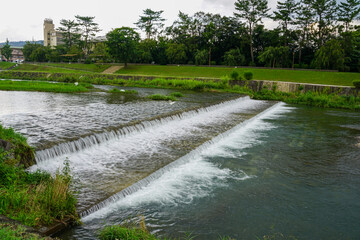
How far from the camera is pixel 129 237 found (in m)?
3.53

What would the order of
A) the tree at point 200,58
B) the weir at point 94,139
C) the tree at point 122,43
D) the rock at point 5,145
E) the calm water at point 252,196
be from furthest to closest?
the tree at point 200,58 → the tree at point 122,43 → the weir at point 94,139 → the rock at point 5,145 → the calm water at point 252,196

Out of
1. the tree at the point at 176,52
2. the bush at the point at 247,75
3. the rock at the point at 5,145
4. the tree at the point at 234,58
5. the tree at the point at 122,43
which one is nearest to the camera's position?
the rock at the point at 5,145

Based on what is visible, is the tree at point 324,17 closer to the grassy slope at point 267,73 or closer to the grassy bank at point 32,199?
the grassy slope at point 267,73

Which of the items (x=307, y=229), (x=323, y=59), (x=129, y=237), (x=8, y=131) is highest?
(x=323, y=59)

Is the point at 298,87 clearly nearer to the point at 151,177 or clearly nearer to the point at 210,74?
the point at 210,74

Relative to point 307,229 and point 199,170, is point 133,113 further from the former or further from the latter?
point 307,229

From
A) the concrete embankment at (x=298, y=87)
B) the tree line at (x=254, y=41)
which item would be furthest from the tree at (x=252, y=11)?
the concrete embankment at (x=298, y=87)

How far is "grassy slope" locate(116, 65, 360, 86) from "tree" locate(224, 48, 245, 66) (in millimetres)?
3993

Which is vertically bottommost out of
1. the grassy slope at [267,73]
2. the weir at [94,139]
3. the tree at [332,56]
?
the weir at [94,139]

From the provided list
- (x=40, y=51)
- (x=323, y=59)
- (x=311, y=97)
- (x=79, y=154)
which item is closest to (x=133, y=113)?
(x=79, y=154)

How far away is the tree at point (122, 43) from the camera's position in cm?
5028

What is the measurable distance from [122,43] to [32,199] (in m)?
49.3

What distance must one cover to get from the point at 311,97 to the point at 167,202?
19.6 metres

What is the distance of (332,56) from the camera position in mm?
40531
